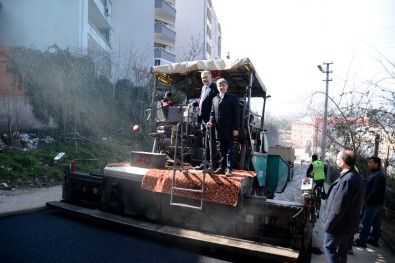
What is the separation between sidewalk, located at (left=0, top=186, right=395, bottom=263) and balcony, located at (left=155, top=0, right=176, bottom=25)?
74.9ft

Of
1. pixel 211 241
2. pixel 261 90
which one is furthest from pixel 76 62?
pixel 211 241

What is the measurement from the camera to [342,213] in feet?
10.9

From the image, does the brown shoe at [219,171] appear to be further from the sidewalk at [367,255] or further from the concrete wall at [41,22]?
the concrete wall at [41,22]

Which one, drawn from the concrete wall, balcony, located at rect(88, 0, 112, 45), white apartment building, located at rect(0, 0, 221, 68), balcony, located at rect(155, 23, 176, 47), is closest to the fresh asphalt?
white apartment building, located at rect(0, 0, 221, 68)

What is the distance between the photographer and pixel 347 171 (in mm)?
3508

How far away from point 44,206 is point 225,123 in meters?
4.13

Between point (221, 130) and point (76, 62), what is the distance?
1019 centimetres

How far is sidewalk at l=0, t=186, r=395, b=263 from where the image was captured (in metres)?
4.82

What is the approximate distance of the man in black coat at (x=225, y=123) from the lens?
4727mm

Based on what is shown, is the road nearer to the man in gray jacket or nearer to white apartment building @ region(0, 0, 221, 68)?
the man in gray jacket

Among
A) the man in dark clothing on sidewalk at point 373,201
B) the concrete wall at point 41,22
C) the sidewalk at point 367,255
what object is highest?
the concrete wall at point 41,22

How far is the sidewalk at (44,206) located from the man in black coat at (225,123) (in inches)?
72.7

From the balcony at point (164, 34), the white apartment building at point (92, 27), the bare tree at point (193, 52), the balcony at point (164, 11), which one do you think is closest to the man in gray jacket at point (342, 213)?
the white apartment building at point (92, 27)

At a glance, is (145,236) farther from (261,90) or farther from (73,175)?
(261,90)
